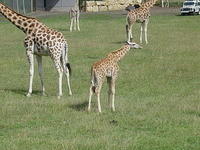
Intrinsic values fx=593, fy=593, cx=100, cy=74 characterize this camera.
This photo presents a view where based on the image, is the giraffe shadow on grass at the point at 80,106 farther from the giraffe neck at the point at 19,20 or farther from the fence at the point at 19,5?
the fence at the point at 19,5

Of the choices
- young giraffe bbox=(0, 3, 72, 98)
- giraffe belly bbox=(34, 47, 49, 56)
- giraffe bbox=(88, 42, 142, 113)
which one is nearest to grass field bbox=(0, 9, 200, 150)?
giraffe bbox=(88, 42, 142, 113)

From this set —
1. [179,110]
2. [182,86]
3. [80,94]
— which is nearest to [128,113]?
[179,110]

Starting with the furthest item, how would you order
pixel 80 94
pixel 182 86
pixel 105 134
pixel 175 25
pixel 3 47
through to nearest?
pixel 175 25 → pixel 3 47 → pixel 182 86 → pixel 80 94 → pixel 105 134

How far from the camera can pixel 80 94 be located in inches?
651

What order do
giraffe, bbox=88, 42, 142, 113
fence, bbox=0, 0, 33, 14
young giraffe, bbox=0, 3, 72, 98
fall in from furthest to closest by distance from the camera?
fence, bbox=0, 0, 33, 14, young giraffe, bbox=0, 3, 72, 98, giraffe, bbox=88, 42, 142, 113

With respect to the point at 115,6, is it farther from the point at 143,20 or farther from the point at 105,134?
the point at 105,134

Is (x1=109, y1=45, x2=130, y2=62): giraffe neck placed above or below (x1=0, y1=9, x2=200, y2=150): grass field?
above

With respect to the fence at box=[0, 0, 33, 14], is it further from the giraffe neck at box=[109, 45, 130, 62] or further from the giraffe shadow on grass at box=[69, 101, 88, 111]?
the giraffe neck at box=[109, 45, 130, 62]

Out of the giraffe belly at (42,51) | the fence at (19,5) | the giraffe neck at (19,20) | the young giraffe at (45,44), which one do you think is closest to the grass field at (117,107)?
the young giraffe at (45,44)

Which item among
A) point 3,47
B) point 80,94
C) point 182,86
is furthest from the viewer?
point 3,47

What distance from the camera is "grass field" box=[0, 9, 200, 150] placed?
10.9 metres

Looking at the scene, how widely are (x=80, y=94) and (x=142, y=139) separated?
5734mm

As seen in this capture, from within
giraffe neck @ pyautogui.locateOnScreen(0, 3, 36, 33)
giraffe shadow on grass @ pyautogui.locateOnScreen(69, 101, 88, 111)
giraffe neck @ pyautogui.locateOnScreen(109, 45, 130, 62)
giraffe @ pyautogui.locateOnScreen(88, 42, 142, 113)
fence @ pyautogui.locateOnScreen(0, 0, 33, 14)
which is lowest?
fence @ pyautogui.locateOnScreen(0, 0, 33, 14)

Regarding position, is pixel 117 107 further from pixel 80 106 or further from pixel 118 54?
pixel 118 54
